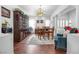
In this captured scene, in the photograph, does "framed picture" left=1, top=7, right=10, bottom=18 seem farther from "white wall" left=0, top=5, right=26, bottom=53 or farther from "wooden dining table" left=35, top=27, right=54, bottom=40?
"wooden dining table" left=35, top=27, right=54, bottom=40

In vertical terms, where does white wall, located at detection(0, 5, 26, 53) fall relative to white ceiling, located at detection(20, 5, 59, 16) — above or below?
below

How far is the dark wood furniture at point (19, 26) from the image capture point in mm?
2195

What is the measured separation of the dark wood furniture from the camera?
2195mm

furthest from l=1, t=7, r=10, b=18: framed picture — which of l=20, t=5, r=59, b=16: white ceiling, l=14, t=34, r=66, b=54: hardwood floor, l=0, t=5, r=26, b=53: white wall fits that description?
l=14, t=34, r=66, b=54: hardwood floor

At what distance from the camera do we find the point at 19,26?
88.4 inches

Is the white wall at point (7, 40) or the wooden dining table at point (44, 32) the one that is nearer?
the white wall at point (7, 40)

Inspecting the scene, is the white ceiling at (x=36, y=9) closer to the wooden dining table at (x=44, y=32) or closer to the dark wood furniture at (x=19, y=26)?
the dark wood furniture at (x=19, y=26)

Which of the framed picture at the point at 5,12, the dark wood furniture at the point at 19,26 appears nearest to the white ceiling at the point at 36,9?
the dark wood furniture at the point at 19,26

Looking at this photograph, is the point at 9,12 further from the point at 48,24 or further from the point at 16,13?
the point at 48,24

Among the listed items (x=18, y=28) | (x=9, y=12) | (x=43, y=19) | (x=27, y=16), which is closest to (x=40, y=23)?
(x=43, y=19)

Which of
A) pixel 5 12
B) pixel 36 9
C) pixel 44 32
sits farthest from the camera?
pixel 44 32

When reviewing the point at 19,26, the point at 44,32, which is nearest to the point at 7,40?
the point at 19,26

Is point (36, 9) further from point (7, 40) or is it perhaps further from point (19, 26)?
point (7, 40)

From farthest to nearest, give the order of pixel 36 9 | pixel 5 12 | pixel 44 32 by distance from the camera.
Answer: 1. pixel 44 32
2. pixel 36 9
3. pixel 5 12
